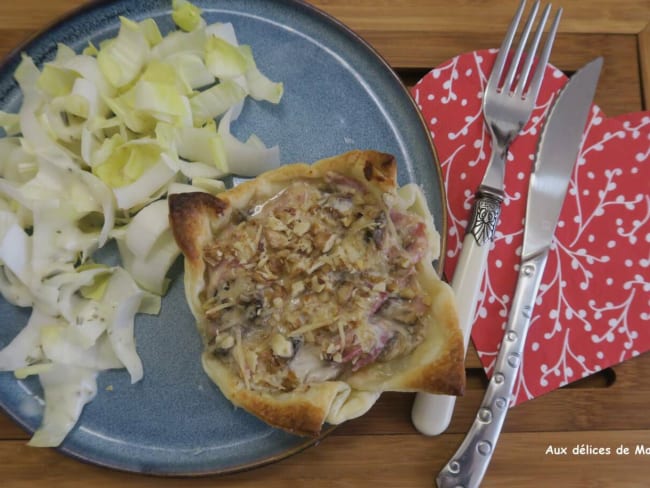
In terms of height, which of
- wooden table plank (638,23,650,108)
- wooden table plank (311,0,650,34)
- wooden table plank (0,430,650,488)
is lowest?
wooden table plank (0,430,650,488)

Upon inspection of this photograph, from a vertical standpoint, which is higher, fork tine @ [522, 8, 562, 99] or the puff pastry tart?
fork tine @ [522, 8, 562, 99]

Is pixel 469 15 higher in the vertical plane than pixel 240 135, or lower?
higher

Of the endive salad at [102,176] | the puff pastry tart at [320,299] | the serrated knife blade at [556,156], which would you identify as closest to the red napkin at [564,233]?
the serrated knife blade at [556,156]

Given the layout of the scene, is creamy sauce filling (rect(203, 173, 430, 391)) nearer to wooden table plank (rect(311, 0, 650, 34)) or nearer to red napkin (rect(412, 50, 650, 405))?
red napkin (rect(412, 50, 650, 405))

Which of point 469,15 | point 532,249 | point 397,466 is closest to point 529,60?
point 469,15

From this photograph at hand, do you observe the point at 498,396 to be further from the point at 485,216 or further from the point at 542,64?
the point at 542,64

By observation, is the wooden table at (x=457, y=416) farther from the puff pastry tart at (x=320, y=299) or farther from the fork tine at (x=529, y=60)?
the puff pastry tart at (x=320, y=299)

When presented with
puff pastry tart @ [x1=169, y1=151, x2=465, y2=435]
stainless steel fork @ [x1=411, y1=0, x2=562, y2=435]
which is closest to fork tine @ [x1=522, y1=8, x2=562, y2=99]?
stainless steel fork @ [x1=411, y1=0, x2=562, y2=435]
